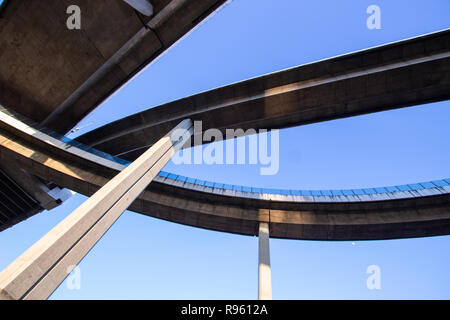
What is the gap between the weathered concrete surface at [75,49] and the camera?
1263 centimetres

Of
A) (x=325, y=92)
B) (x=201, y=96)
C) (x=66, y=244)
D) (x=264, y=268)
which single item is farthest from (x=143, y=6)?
(x=264, y=268)

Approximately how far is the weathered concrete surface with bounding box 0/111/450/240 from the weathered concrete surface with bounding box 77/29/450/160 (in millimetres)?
3842

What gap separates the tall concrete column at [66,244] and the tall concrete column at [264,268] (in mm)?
6440

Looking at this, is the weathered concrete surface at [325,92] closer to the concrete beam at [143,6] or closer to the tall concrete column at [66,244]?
the concrete beam at [143,6]

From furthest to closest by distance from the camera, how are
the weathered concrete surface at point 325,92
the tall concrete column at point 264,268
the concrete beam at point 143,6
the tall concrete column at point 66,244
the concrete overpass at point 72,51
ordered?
1. the concrete overpass at point 72,51
2. the weathered concrete surface at point 325,92
3. the concrete beam at point 143,6
4. the tall concrete column at point 264,268
5. the tall concrete column at point 66,244

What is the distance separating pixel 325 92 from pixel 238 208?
812 centimetres

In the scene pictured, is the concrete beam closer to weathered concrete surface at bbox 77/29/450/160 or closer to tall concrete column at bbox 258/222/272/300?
weathered concrete surface at bbox 77/29/450/160

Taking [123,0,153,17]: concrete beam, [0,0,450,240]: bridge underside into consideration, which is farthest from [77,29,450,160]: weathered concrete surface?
[123,0,153,17]: concrete beam

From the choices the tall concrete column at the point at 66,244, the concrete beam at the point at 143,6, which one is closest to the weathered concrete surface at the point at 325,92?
the concrete beam at the point at 143,6

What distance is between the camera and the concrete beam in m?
10.9

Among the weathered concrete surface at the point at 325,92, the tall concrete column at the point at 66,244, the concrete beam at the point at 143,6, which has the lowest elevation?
the tall concrete column at the point at 66,244

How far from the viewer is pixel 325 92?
1361cm

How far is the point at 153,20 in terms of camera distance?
41.2ft
